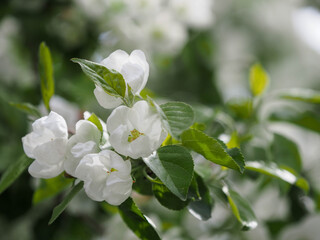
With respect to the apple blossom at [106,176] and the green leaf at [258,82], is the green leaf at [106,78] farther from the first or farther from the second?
the green leaf at [258,82]

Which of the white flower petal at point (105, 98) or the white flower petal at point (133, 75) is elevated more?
the white flower petal at point (133, 75)

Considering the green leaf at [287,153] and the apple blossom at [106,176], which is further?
the green leaf at [287,153]

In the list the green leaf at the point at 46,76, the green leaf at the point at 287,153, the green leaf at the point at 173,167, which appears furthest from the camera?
the green leaf at the point at 287,153

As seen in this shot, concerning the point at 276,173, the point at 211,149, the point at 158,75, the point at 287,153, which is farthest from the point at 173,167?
the point at 158,75

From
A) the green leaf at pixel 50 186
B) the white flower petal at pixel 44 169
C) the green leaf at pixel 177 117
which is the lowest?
the green leaf at pixel 50 186

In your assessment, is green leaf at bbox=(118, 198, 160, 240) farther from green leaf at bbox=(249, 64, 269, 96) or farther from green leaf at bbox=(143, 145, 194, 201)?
green leaf at bbox=(249, 64, 269, 96)

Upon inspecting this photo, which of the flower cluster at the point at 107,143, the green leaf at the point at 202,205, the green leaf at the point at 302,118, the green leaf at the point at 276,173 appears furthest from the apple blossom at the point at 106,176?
the green leaf at the point at 302,118

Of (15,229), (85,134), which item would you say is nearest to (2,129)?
(15,229)

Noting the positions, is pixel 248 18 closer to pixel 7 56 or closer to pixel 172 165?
pixel 7 56
